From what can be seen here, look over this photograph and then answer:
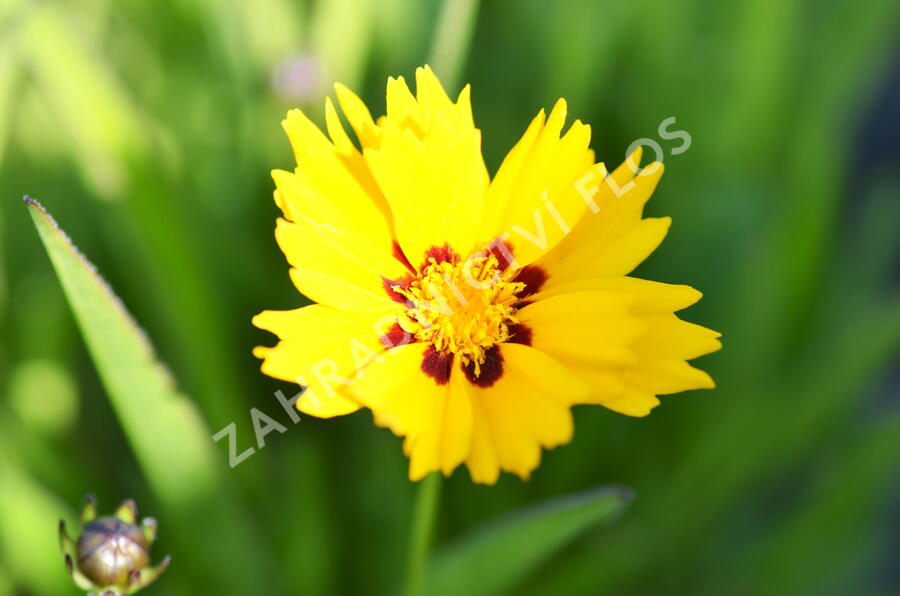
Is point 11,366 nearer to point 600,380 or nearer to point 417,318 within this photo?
point 417,318

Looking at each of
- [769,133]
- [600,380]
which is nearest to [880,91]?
[769,133]

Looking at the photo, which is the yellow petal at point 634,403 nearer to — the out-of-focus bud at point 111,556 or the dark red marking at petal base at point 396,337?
the dark red marking at petal base at point 396,337

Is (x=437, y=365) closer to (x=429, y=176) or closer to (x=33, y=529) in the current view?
(x=429, y=176)

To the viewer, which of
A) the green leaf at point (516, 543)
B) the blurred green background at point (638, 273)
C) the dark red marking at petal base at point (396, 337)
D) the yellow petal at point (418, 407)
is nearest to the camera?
Result: the yellow petal at point (418, 407)

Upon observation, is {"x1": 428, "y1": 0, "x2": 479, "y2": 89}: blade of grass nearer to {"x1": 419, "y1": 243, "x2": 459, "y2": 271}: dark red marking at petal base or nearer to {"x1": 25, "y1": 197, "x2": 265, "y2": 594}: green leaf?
{"x1": 419, "y1": 243, "x2": 459, "y2": 271}: dark red marking at petal base

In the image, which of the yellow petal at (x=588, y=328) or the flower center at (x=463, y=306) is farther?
the flower center at (x=463, y=306)

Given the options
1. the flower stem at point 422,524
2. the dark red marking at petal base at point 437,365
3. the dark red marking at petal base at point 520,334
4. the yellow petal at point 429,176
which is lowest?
the flower stem at point 422,524

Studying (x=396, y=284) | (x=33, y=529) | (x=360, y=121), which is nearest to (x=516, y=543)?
(x=396, y=284)

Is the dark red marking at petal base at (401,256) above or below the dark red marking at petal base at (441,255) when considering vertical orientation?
above

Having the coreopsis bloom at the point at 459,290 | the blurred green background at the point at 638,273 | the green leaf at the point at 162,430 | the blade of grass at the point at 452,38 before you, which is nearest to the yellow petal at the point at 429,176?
the coreopsis bloom at the point at 459,290
